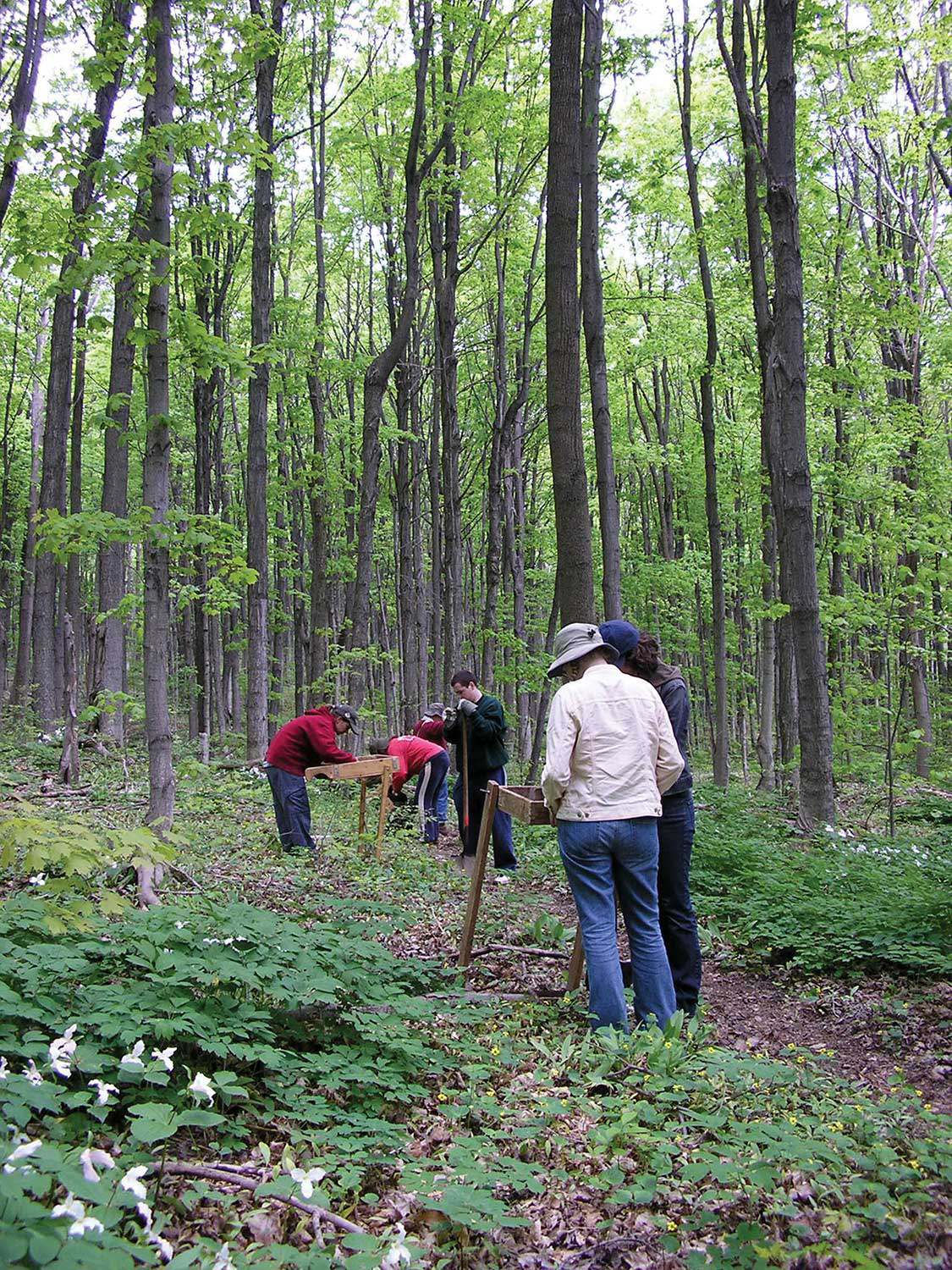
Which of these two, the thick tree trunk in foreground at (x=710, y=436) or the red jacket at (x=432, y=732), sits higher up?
the thick tree trunk in foreground at (x=710, y=436)

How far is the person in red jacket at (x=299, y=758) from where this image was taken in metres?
8.83

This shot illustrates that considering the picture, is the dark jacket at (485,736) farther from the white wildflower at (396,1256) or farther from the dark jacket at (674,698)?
the white wildflower at (396,1256)

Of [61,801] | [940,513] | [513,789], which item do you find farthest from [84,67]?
[940,513]

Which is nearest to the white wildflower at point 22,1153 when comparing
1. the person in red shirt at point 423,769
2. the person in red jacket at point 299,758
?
the person in red jacket at point 299,758

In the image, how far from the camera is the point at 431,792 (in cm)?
1109

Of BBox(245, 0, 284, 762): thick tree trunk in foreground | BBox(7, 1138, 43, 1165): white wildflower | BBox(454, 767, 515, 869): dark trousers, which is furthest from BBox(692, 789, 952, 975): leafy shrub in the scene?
BBox(245, 0, 284, 762): thick tree trunk in foreground

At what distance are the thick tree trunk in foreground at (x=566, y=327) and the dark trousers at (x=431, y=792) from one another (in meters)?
4.20

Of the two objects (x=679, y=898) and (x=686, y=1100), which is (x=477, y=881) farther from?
(x=686, y=1100)

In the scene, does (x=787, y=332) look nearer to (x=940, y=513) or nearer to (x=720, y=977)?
(x=720, y=977)

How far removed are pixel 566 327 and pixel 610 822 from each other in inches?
175

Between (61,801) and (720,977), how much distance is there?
A: 7.86 m

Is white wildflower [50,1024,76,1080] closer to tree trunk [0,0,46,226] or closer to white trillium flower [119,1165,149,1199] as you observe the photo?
white trillium flower [119,1165,149,1199]

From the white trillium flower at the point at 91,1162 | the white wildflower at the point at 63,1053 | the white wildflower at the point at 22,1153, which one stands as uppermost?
the white wildflower at the point at 22,1153

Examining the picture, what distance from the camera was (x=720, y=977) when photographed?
6125 mm
